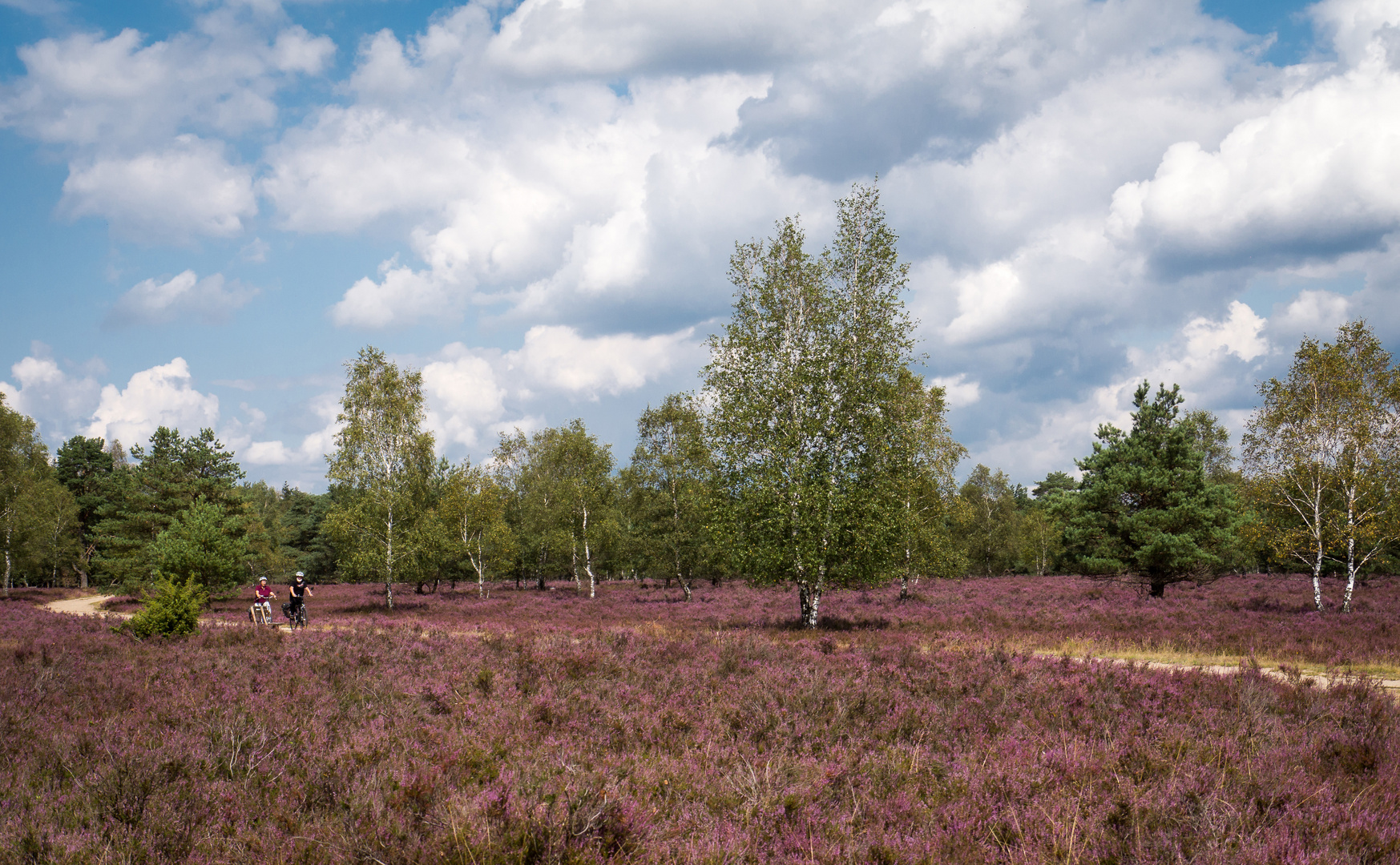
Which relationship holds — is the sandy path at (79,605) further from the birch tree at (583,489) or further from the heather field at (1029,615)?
the birch tree at (583,489)

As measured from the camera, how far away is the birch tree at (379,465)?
3412cm

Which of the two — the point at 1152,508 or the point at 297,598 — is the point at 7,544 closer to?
the point at 297,598

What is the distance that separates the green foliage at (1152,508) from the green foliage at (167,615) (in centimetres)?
3258

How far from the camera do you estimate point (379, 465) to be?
3531cm

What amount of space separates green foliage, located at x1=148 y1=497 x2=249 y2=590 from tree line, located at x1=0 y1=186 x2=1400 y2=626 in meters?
0.09

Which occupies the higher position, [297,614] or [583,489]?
[583,489]

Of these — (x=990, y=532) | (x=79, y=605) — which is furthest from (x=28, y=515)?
(x=990, y=532)

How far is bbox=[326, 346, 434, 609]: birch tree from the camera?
3412 cm

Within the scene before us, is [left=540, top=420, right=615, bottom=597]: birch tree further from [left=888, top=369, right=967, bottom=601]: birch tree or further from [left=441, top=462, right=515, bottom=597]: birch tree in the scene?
[left=888, top=369, right=967, bottom=601]: birch tree

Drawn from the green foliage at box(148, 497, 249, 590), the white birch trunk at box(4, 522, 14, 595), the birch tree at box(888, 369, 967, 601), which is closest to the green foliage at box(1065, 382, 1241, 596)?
the birch tree at box(888, 369, 967, 601)

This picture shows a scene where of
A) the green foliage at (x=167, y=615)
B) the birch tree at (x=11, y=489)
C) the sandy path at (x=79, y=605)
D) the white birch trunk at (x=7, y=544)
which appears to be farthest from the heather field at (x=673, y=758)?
the white birch trunk at (x=7, y=544)

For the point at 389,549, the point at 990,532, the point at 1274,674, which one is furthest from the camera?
the point at 990,532

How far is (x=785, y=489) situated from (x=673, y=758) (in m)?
12.6

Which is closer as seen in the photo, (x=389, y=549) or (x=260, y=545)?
(x=389, y=549)
